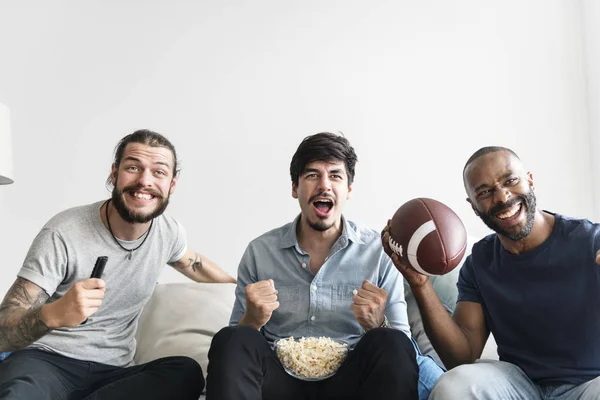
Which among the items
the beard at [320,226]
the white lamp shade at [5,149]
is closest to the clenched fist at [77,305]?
the beard at [320,226]

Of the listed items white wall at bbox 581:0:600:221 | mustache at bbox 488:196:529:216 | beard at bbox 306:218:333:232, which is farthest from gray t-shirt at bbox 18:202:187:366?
white wall at bbox 581:0:600:221

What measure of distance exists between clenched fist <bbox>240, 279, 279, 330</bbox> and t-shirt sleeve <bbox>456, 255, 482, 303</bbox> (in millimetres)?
568

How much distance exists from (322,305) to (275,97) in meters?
1.24

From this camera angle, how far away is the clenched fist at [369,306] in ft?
5.64

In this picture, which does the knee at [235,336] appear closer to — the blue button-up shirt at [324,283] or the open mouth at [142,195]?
the blue button-up shirt at [324,283]

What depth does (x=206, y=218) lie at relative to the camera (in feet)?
9.06

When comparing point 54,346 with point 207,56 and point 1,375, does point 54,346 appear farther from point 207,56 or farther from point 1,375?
point 207,56

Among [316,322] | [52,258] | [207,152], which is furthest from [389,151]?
[52,258]

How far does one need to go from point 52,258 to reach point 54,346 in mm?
273

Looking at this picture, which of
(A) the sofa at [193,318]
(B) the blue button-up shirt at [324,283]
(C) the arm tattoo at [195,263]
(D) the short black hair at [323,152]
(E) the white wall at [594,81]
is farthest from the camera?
(E) the white wall at [594,81]

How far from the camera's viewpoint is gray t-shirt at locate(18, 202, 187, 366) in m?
1.84

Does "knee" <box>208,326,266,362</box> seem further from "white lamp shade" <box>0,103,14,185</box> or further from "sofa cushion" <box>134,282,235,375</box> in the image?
"white lamp shade" <box>0,103,14,185</box>

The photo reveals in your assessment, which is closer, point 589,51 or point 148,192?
point 148,192

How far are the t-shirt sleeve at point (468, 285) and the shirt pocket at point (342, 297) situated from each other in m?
0.33
